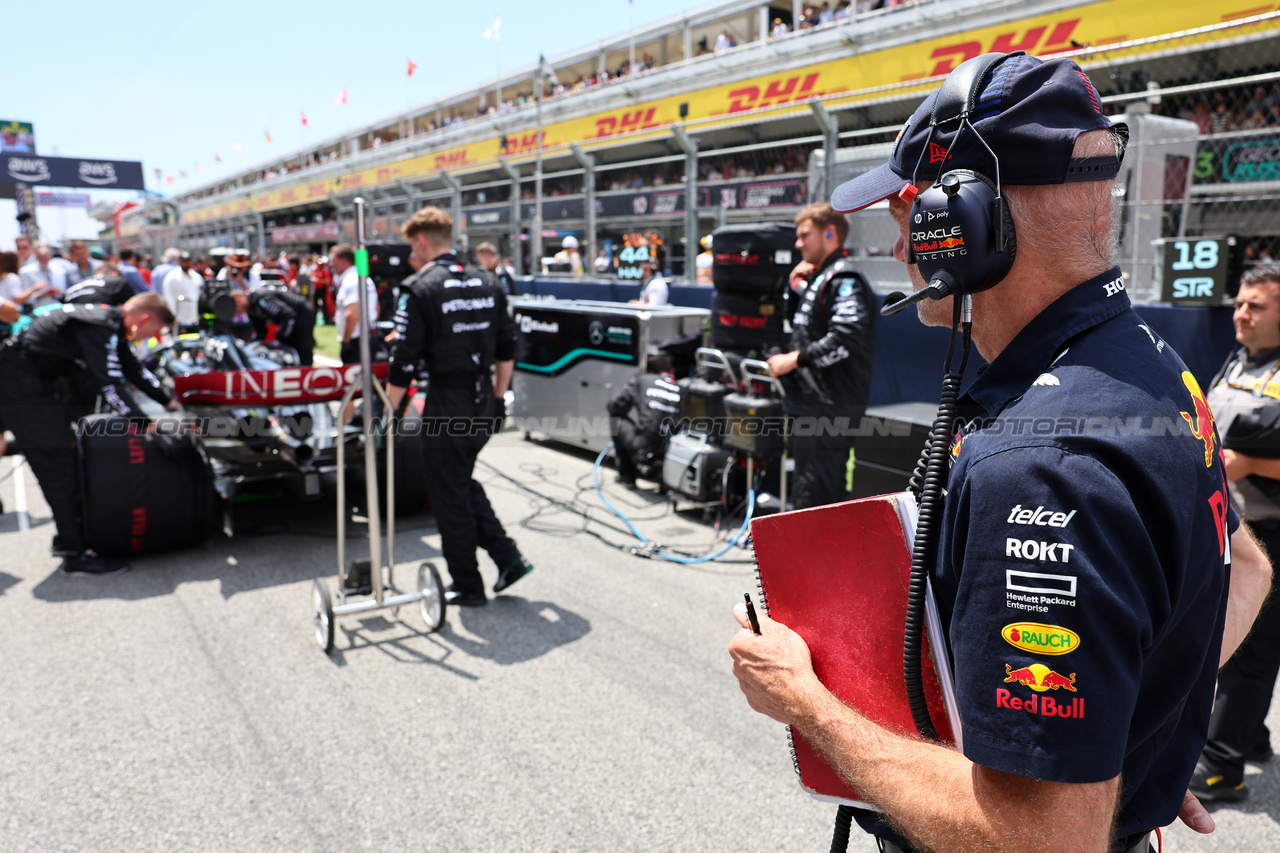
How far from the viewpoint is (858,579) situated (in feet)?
3.71

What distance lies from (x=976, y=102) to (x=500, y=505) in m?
5.73

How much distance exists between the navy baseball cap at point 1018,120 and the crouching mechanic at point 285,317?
10.0 meters

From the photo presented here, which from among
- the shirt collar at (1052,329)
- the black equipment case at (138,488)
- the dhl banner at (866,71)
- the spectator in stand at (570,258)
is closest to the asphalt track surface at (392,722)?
the black equipment case at (138,488)

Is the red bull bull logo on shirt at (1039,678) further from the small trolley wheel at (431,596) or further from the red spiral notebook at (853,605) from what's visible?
the small trolley wheel at (431,596)

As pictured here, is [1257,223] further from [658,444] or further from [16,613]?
[16,613]

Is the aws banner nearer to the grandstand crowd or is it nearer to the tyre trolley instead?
the grandstand crowd

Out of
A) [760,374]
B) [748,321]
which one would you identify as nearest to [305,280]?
[748,321]

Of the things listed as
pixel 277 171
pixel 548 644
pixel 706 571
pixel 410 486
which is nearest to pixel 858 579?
pixel 548 644

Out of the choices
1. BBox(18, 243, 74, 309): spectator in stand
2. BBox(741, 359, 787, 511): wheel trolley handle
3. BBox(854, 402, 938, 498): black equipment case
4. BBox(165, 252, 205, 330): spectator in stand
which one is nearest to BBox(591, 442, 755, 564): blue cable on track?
BBox(741, 359, 787, 511): wheel trolley handle

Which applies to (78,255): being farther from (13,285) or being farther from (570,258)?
(570,258)

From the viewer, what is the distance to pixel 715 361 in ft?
20.9

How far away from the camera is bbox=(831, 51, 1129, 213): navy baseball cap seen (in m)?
0.98

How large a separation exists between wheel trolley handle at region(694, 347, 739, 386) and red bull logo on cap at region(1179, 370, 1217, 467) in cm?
483

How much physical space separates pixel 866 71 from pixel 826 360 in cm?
1139
